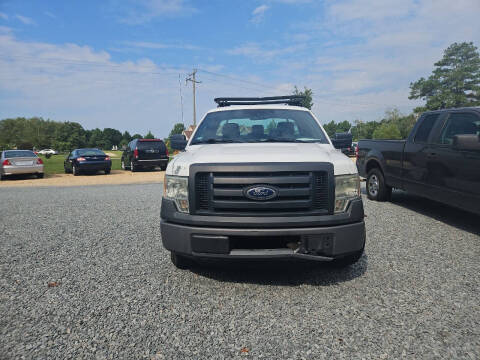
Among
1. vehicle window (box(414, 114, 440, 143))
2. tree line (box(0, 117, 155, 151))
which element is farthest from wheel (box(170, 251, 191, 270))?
Result: tree line (box(0, 117, 155, 151))

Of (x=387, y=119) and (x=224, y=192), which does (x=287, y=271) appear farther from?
(x=387, y=119)

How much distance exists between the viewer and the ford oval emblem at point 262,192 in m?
2.77

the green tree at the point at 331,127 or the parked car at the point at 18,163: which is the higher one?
the green tree at the point at 331,127

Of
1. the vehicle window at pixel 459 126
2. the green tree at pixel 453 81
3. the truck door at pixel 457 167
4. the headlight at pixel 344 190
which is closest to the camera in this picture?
the headlight at pixel 344 190

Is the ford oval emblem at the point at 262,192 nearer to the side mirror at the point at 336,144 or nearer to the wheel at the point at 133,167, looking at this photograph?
the side mirror at the point at 336,144

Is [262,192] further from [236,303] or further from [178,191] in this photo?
[236,303]

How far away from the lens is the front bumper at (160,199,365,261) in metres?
2.74

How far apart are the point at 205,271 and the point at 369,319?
5.57 ft

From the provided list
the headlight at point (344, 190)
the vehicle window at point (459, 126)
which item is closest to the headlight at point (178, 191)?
the headlight at point (344, 190)

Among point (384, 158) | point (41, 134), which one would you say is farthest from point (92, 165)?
point (41, 134)

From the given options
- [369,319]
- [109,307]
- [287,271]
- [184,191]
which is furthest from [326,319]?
[109,307]

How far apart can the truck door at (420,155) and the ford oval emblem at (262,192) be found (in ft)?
12.7

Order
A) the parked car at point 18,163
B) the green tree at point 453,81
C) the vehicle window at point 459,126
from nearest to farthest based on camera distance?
the vehicle window at point 459,126 → the parked car at point 18,163 → the green tree at point 453,81

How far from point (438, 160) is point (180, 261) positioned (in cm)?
444
